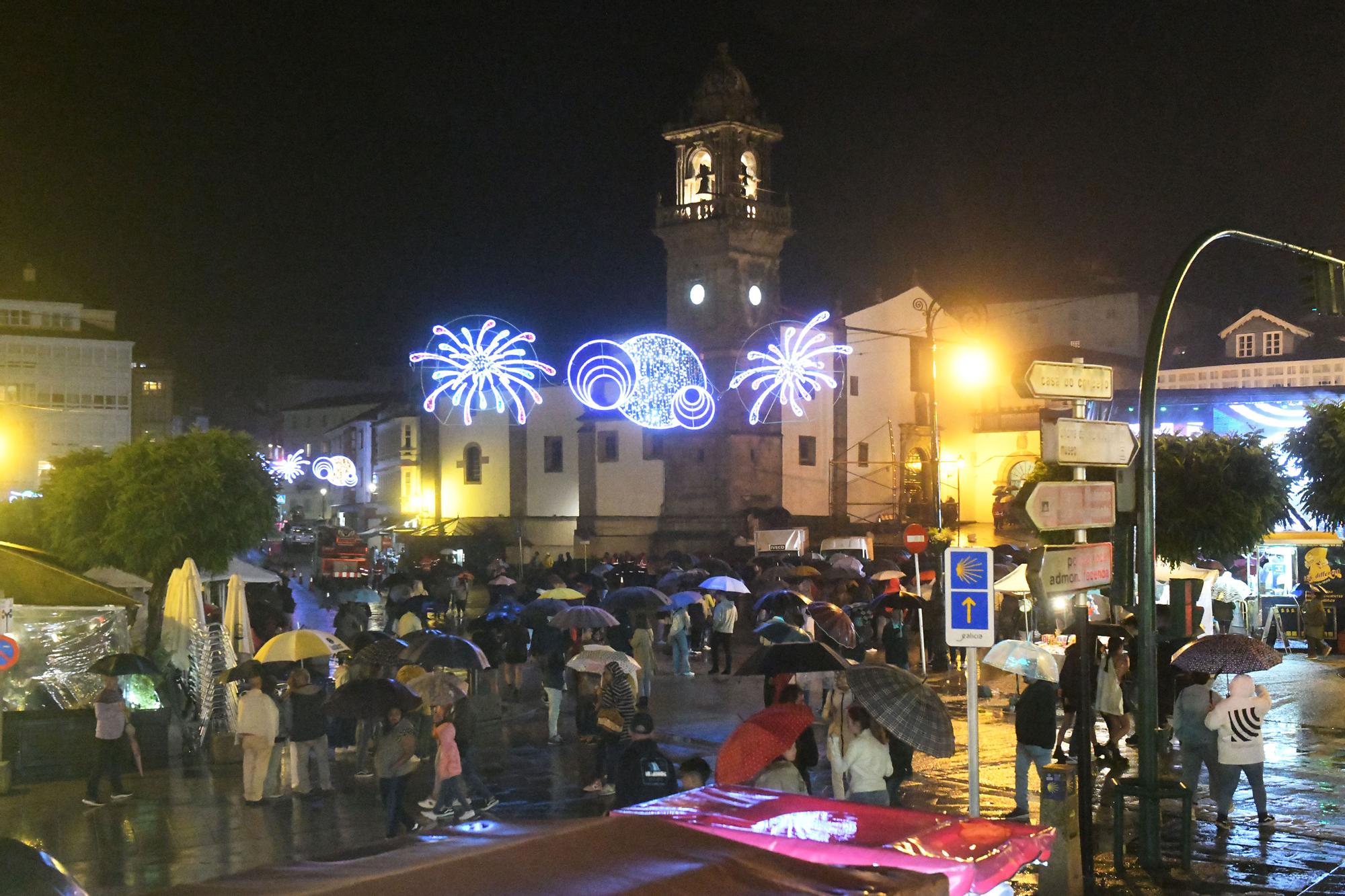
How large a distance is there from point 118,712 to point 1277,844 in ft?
36.0

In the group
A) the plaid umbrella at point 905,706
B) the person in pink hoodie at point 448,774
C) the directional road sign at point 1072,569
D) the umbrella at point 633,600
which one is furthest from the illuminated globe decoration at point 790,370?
the plaid umbrella at point 905,706

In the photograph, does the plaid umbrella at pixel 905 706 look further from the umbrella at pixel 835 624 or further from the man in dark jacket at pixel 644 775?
the umbrella at pixel 835 624

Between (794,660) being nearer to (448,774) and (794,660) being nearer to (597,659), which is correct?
(597,659)

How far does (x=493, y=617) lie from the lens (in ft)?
68.7

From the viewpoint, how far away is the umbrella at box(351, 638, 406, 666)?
14977 mm

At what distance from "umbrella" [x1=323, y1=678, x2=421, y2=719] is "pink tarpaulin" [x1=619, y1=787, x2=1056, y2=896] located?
6.44m

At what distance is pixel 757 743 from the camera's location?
9070 millimetres

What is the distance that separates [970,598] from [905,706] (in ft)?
3.24

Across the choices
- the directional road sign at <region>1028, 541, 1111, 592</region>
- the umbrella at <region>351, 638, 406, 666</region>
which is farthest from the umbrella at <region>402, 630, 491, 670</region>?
the directional road sign at <region>1028, 541, 1111, 592</region>

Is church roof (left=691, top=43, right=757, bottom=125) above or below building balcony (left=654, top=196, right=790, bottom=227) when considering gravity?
above

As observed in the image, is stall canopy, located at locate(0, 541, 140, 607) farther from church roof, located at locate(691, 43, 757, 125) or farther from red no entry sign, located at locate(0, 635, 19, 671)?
church roof, located at locate(691, 43, 757, 125)

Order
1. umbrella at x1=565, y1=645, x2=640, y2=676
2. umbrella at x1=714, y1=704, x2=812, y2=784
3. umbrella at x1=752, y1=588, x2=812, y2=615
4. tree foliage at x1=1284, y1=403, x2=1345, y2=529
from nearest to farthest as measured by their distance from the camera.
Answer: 1. umbrella at x1=714, y1=704, x2=812, y2=784
2. umbrella at x1=565, y1=645, x2=640, y2=676
3. umbrella at x1=752, y1=588, x2=812, y2=615
4. tree foliage at x1=1284, y1=403, x2=1345, y2=529

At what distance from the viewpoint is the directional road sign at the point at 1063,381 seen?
10000 millimetres

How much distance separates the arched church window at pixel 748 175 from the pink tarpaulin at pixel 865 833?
45.6m
